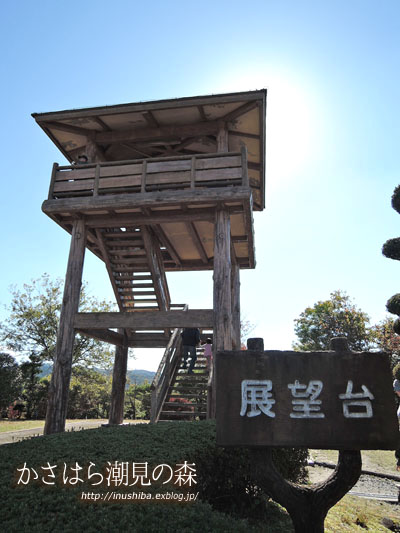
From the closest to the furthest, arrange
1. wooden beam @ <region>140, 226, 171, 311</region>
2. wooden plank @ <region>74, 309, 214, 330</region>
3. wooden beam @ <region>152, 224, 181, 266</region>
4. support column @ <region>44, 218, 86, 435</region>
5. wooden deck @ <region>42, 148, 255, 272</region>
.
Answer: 1. support column @ <region>44, 218, 86, 435</region>
2. wooden plank @ <region>74, 309, 214, 330</region>
3. wooden deck @ <region>42, 148, 255, 272</region>
4. wooden beam @ <region>140, 226, 171, 311</region>
5. wooden beam @ <region>152, 224, 181, 266</region>

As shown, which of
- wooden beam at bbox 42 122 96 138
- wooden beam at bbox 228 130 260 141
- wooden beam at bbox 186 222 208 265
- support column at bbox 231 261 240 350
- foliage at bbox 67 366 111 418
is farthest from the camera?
foliage at bbox 67 366 111 418

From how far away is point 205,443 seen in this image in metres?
4.65

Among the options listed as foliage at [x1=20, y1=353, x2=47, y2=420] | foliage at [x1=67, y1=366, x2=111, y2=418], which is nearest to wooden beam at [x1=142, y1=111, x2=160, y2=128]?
foliage at [x1=20, y1=353, x2=47, y2=420]

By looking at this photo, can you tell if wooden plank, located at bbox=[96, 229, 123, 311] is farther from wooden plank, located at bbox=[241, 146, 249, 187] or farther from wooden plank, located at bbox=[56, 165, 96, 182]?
wooden plank, located at bbox=[241, 146, 249, 187]

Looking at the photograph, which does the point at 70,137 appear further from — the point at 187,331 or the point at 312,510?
the point at 312,510

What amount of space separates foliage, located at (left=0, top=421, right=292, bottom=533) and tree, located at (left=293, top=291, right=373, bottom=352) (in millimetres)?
29281

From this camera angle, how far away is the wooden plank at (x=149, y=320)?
833 centimetres

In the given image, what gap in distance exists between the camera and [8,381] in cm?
1925

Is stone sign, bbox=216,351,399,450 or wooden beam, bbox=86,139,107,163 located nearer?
stone sign, bbox=216,351,399,450

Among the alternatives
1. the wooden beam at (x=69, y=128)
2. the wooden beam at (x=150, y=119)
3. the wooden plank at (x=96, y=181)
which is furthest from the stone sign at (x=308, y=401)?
the wooden beam at (x=69, y=128)

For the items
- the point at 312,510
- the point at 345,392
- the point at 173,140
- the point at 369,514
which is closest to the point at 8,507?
the point at 312,510

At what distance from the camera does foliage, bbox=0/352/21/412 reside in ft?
62.3

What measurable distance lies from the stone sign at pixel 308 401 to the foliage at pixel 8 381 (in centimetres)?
1944

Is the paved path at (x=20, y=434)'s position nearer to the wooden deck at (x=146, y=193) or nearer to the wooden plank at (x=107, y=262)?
the wooden plank at (x=107, y=262)
